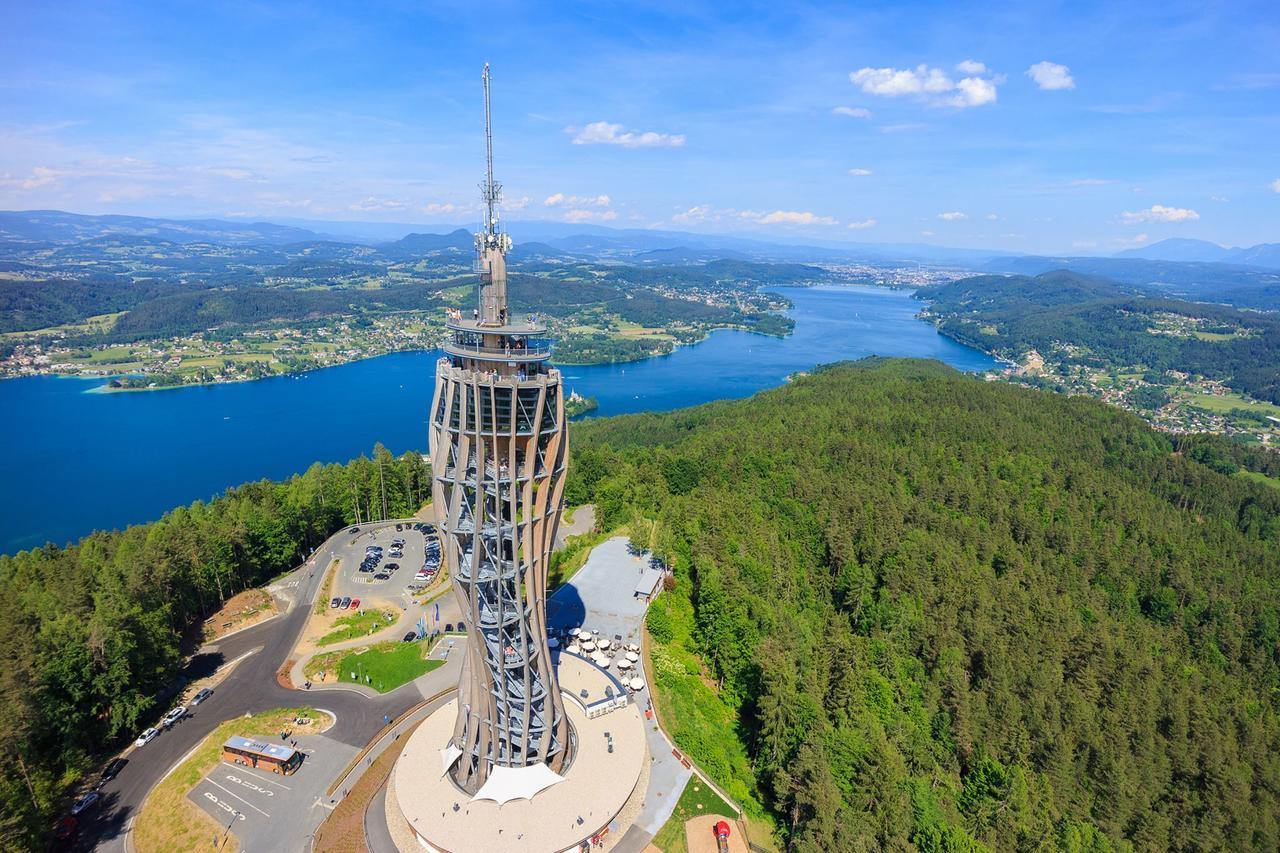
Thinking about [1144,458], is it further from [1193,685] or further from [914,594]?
[914,594]

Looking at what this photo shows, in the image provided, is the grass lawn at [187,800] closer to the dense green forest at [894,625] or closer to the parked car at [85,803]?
the parked car at [85,803]

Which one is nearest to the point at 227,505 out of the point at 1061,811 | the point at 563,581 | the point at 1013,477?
the point at 563,581

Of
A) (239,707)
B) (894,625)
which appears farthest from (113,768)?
(894,625)

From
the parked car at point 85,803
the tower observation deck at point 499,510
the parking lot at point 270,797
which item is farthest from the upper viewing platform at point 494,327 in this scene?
the parked car at point 85,803

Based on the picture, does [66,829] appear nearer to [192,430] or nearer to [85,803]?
[85,803]

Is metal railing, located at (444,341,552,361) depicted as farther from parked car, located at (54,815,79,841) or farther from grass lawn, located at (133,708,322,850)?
parked car, located at (54,815,79,841)
